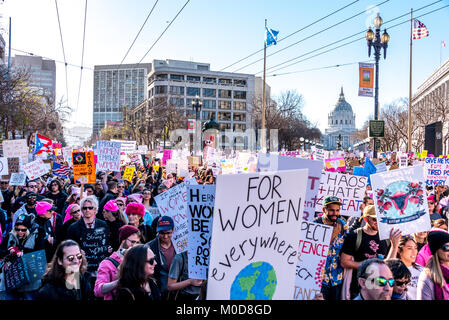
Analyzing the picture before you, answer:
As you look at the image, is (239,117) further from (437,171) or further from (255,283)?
(255,283)

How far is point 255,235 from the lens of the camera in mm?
3254

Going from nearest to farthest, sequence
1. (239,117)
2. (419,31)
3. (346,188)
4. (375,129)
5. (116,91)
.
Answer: (346,188)
(375,129)
(419,31)
(239,117)
(116,91)

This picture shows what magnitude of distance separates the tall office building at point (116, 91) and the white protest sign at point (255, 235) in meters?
135

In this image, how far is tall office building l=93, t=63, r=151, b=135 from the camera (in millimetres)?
141250

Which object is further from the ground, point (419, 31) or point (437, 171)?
point (419, 31)

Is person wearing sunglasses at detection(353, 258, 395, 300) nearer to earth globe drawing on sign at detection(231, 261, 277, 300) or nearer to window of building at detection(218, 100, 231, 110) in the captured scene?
earth globe drawing on sign at detection(231, 261, 277, 300)

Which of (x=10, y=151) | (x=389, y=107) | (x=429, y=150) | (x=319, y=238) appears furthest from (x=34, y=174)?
(x=389, y=107)

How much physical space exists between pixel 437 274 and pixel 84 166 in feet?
25.7

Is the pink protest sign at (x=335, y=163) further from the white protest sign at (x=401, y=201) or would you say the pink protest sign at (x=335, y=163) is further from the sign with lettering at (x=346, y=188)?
the white protest sign at (x=401, y=201)

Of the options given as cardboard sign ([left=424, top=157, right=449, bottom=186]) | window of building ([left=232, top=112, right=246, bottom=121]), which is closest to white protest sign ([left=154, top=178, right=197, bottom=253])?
cardboard sign ([left=424, top=157, right=449, bottom=186])

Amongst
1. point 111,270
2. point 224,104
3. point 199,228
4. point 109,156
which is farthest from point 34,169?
point 224,104

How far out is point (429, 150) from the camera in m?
27.8
